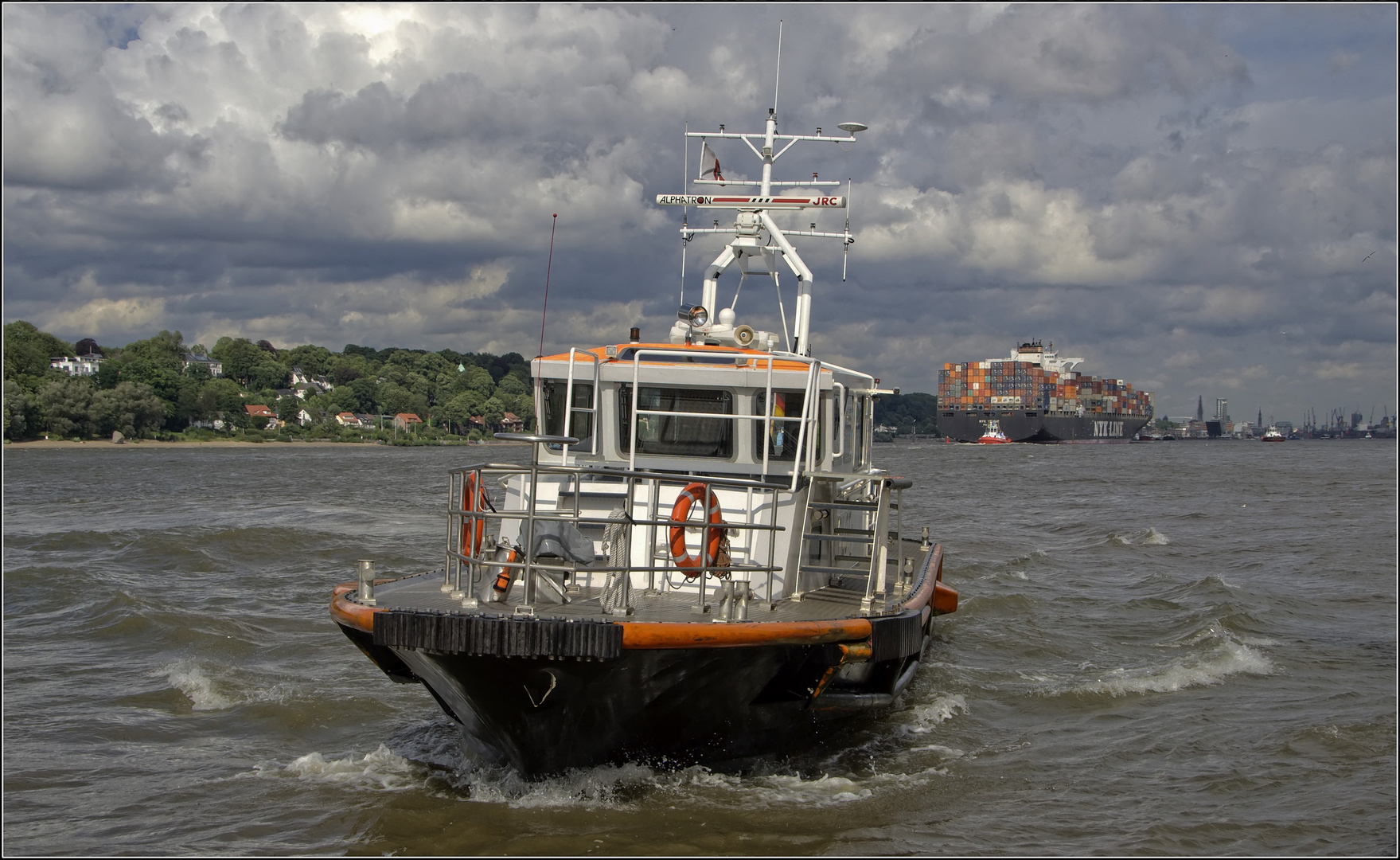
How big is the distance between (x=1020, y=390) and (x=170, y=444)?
90305 millimetres

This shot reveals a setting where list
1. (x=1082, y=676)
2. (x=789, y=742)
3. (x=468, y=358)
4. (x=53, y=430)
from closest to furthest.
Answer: (x=789, y=742)
(x=1082, y=676)
(x=53, y=430)
(x=468, y=358)

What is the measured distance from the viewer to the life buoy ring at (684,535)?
744 cm

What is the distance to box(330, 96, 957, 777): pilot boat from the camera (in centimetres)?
701

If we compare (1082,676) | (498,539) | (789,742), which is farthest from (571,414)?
(1082,676)

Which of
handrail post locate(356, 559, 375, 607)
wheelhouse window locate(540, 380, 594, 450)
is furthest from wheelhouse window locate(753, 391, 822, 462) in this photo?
handrail post locate(356, 559, 375, 607)

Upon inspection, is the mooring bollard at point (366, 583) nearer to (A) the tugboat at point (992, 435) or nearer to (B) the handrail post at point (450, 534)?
(B) the handrail post at point (450, 534)

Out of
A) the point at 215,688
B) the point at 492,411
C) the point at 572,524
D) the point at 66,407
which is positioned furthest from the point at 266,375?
the point at 572,524

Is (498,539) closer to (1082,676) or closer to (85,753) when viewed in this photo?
(85,753)

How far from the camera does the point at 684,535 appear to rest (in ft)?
25.5

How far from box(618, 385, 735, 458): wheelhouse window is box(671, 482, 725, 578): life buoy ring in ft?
3.98

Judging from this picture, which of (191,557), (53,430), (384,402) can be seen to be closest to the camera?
(191,557)

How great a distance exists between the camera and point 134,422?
88125 millimetres

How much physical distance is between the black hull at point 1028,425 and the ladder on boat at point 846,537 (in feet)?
392

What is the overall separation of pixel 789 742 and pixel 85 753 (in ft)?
18.6
